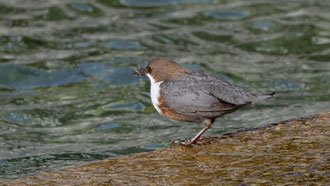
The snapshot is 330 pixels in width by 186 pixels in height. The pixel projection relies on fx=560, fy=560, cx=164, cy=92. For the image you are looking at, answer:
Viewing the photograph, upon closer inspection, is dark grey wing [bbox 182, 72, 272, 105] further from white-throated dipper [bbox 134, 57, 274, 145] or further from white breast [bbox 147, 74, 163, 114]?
white breast [bbox 147, 74, 163, 114]

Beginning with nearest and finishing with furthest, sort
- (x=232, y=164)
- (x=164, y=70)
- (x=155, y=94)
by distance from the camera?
1. (x=232, y=164)
2. (x=155, y=94)
3. (x=164, y=70)

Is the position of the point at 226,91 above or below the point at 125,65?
above

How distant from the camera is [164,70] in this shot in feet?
14.4

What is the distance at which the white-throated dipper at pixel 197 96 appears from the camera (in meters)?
4.11

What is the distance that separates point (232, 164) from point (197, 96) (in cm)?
75

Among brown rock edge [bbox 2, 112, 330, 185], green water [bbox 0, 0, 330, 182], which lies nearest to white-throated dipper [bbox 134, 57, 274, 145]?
brown rock edge [bbox 2, 112, 330, 185]

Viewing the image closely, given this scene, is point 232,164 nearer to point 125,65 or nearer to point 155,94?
point 155,94

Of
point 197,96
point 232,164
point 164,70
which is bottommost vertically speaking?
point 232,164

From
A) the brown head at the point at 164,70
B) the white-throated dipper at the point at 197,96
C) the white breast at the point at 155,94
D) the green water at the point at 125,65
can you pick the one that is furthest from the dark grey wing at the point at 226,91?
the green water at the point at 125,65

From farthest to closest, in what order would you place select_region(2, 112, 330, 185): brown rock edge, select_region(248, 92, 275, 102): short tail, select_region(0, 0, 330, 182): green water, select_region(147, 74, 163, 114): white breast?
select_region(0, 0, 330, 182): green water < select_region(147, 74, 163, 114): white breast < select_region(248, 92, 275, 102): short tail < select_region(2, 112, 330, 185): brown rock edge

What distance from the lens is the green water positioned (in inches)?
230

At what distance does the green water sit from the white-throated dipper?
113 cm

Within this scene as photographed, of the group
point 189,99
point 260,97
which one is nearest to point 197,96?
point 189,99

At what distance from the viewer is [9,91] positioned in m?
7.57
